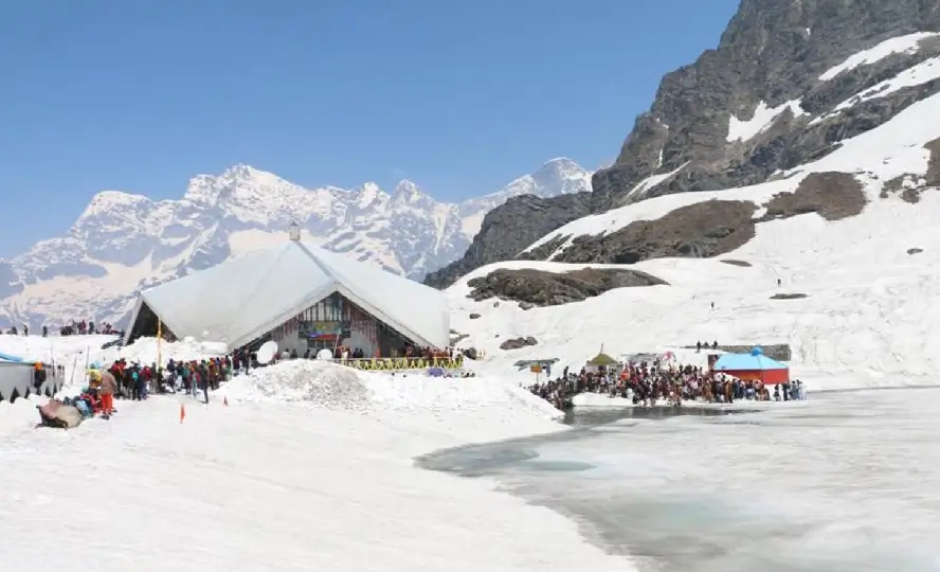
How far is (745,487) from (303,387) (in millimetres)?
20013

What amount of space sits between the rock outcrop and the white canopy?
30.8 metres

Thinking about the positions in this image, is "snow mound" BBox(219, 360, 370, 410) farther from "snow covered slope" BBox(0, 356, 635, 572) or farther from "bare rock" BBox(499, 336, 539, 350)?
"bare rock" BBox(499, 336, 539, 350)

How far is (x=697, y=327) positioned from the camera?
239 feet

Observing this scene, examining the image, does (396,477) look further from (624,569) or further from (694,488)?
(624,569)

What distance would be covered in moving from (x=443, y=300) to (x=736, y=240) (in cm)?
6926

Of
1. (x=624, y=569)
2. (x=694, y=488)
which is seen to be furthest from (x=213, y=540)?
(x=694, y=488)

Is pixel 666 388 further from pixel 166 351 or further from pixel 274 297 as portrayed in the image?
pixel 166 351

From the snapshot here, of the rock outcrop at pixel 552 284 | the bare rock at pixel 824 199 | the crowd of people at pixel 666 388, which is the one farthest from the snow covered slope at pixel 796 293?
the crowd of people at pixel 666 388

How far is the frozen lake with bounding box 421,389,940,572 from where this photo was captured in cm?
1482

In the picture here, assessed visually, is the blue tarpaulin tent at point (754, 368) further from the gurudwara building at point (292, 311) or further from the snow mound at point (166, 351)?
the snow mound at point (166, 351)

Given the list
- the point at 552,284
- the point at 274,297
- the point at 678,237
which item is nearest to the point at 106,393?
the point at 274,297

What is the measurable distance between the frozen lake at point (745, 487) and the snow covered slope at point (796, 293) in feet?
92.8

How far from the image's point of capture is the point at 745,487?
826 inches

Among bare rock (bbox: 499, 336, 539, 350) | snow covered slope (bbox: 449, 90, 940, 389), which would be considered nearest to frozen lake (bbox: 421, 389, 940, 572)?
snow covered slope (bbox: 449, 90, 940, 389)
